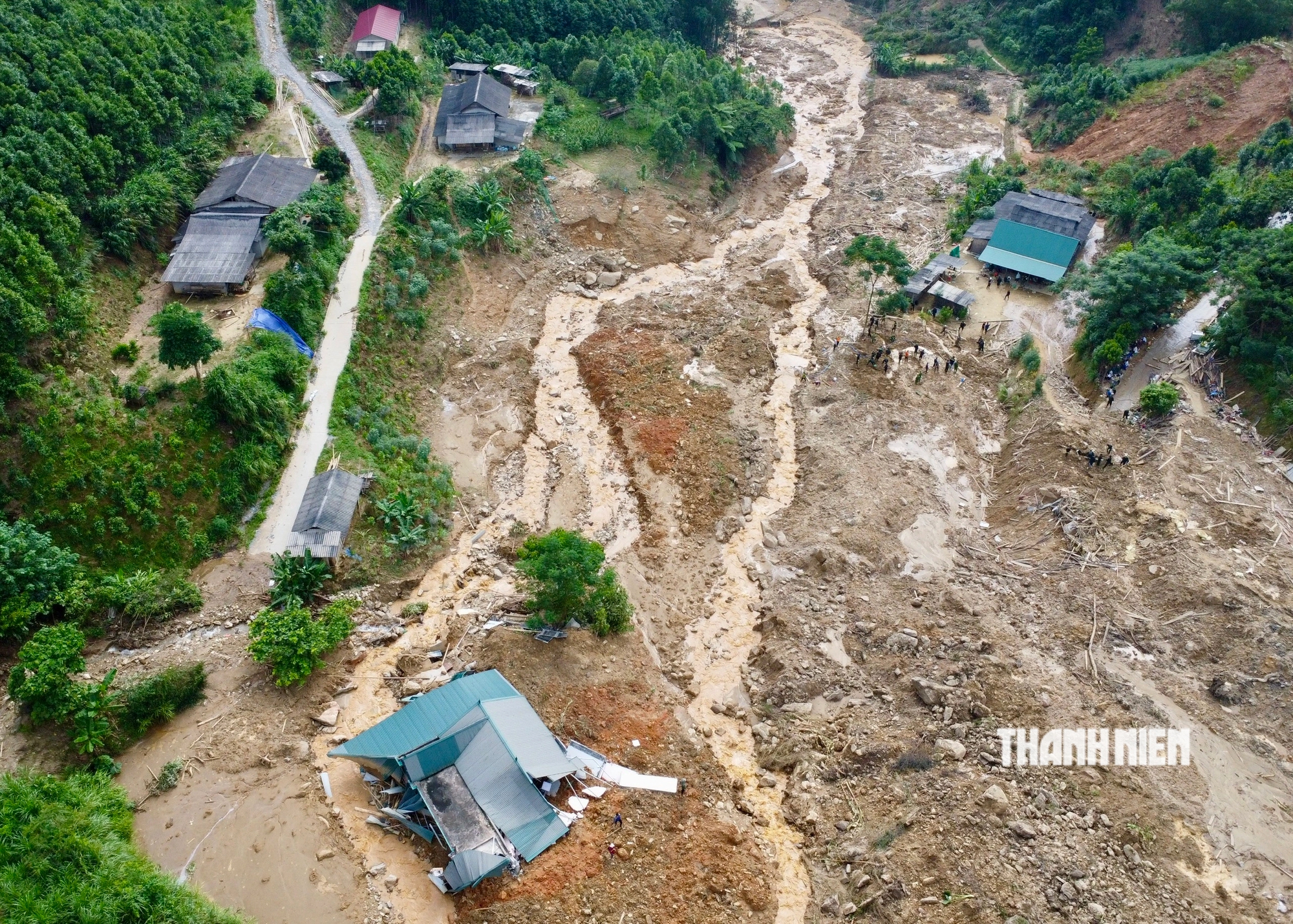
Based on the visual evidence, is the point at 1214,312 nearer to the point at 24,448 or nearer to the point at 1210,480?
the point at 1210,480

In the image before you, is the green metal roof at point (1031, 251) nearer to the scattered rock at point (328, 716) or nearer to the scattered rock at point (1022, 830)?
the scattered rock at point (1022, 830)

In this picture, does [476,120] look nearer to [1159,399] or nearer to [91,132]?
[91,132]

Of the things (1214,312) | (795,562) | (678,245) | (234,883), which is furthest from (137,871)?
(1214,312)

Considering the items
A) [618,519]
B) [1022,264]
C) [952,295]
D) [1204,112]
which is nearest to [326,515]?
[618,519]

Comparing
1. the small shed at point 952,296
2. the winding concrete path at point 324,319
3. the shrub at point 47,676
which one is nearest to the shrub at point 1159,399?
the small shed at point 952,296

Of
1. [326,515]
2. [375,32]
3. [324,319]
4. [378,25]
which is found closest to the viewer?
[326,515]
